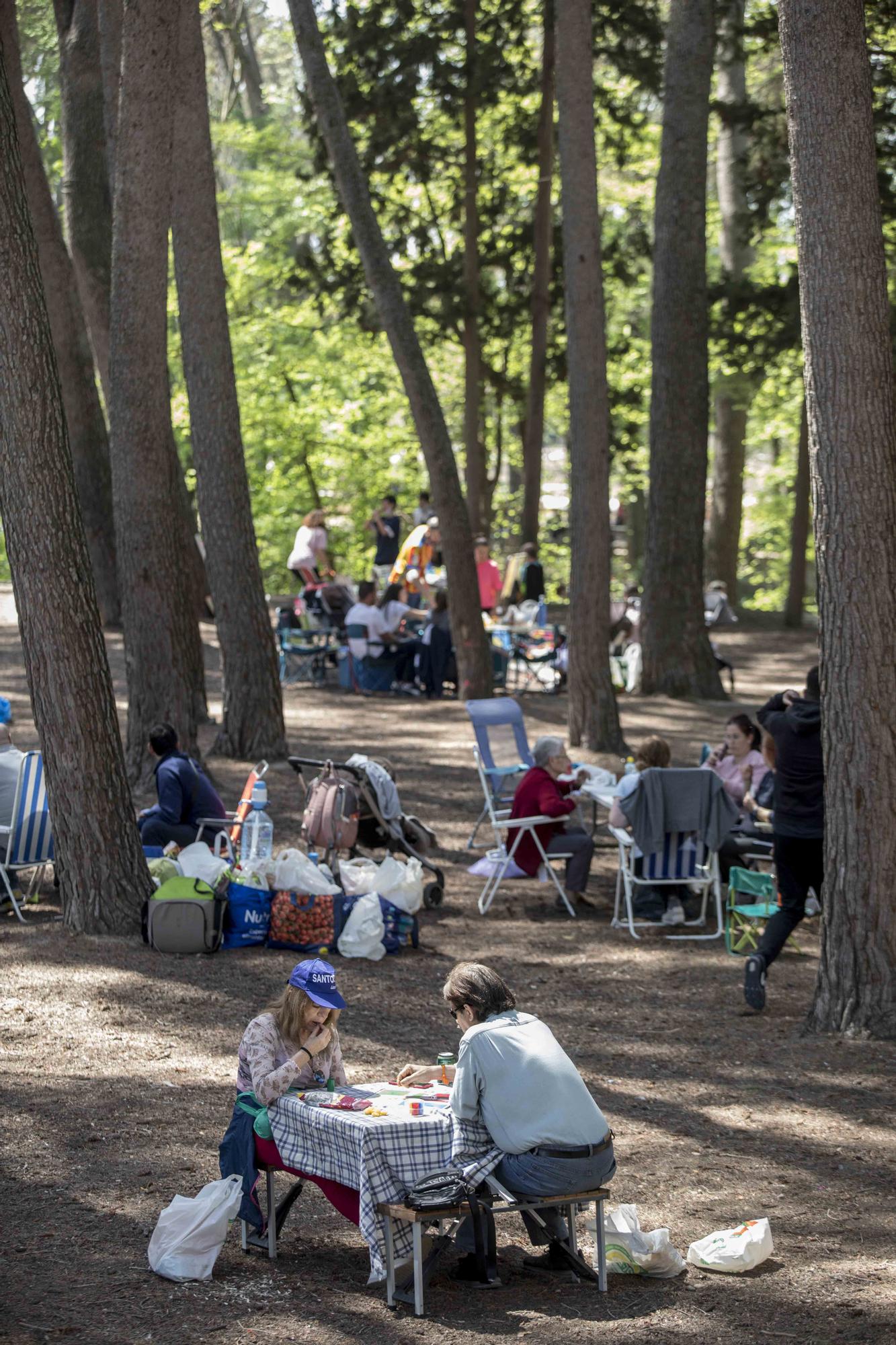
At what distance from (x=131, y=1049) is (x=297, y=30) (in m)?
11.0

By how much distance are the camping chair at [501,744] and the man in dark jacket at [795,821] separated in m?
3.29

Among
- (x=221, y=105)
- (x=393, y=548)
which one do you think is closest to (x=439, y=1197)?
(x=393, y=548)

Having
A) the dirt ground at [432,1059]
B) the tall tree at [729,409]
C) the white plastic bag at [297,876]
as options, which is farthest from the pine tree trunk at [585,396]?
the tall tree at [729,409]

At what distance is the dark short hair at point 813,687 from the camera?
7.56m

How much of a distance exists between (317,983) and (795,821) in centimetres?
353

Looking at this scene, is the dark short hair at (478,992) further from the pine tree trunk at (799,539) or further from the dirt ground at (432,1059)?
the pine tree trunk at (799,539)

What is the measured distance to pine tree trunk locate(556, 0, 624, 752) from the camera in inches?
523

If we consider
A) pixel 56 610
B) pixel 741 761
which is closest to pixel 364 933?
pixel 56 610

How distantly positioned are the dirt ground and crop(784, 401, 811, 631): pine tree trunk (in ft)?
48.8

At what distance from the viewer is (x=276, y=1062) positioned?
4949mm

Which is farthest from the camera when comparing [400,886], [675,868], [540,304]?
[540,304]

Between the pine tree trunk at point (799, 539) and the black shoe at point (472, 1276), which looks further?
Answer: the pine tree trunk at point (799, 539)

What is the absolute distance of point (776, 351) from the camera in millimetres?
21281

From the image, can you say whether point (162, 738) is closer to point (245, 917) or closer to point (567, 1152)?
point (245, 917)
